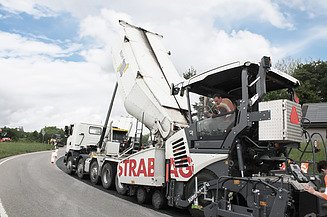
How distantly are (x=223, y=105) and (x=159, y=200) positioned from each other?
311 centimetres

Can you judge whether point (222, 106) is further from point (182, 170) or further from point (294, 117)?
point (182, 170)

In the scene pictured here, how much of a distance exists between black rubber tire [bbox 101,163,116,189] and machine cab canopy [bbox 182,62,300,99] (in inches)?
193

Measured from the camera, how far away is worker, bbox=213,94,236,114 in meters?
6.86

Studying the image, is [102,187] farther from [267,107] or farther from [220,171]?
[267,107]

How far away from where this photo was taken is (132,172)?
9.17 m

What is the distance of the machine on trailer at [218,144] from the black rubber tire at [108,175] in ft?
2.57

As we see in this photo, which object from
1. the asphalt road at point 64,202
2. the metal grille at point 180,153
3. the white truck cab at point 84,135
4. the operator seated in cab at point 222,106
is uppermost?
the operator seated in cab at point 222,106

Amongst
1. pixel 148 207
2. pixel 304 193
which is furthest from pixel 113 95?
pixel 304 193

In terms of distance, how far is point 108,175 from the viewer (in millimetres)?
11555

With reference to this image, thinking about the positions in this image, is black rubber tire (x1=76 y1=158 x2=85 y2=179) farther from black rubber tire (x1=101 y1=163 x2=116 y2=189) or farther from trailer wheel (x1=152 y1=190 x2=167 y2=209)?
trailer wheel (x1=152 y1=190 x2=167 y2=209)

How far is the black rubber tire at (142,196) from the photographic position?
29.8 feet

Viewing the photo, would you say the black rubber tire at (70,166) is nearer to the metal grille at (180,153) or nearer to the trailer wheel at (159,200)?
the trailer wheel at (159,200)

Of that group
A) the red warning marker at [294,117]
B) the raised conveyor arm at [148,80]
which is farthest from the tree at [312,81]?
the red warning marker at [294,117]

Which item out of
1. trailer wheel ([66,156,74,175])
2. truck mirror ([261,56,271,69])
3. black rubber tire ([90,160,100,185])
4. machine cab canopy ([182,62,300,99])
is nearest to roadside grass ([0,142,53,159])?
trailer wheel ([66,156,74,175])
